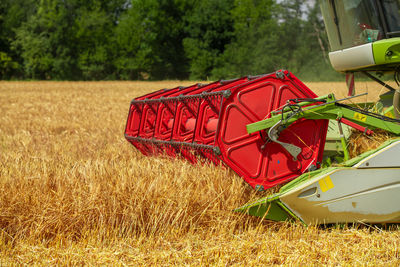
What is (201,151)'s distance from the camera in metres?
3.85

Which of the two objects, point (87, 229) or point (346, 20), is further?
point (346, 20)

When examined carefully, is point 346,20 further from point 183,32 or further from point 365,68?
point 183,32

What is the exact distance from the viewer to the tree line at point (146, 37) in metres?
41.5

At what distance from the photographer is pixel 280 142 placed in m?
3.31

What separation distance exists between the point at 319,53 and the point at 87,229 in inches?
1313

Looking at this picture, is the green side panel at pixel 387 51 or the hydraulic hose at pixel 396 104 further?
the hydraulic hose at pixel 396 104

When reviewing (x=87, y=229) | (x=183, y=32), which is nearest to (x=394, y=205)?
(x=87, y=229)

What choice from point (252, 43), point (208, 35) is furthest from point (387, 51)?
point (208, 35)

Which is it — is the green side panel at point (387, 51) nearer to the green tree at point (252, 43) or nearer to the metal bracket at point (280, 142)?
the metal bracket at point (280, 142)

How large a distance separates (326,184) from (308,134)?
587mm

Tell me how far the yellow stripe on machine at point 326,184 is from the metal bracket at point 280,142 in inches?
16.7

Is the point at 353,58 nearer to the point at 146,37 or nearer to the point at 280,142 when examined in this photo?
the point at 280,142

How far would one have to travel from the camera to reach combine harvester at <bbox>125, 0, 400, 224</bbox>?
303cm

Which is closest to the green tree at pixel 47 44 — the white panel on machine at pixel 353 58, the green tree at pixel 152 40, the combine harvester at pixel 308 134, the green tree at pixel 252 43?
the green tree at pixel 152 40
